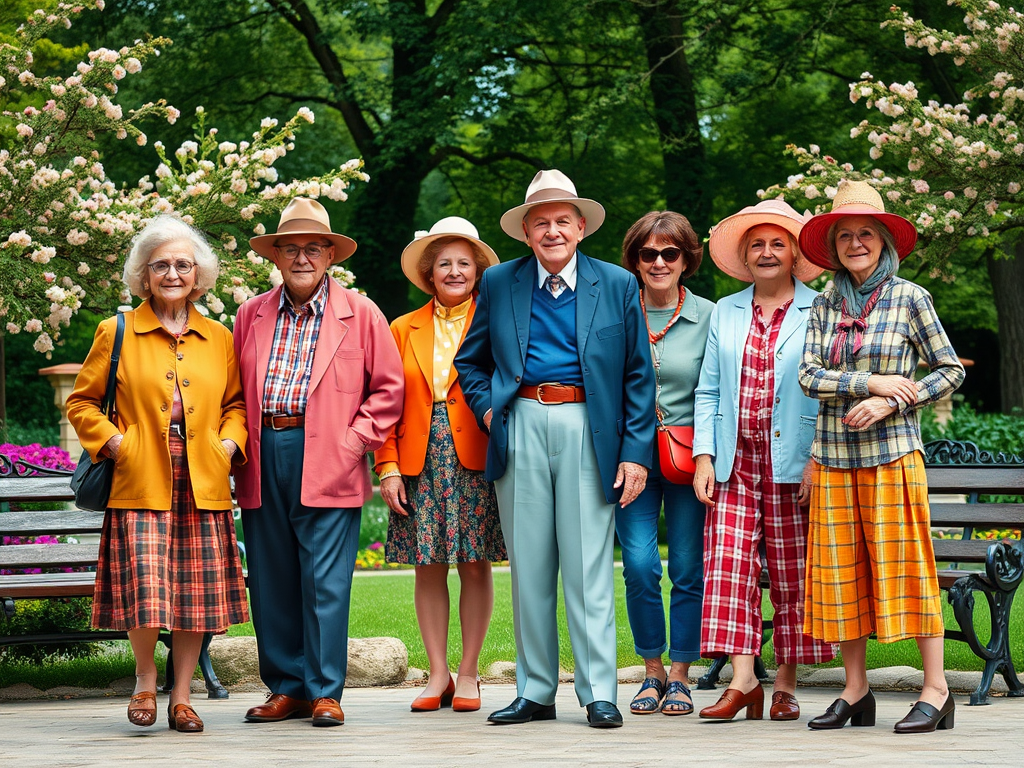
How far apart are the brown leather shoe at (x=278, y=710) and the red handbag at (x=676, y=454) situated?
1886 millimetres

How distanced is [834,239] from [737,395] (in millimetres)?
753

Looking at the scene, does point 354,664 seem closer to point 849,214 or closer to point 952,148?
point 849,214

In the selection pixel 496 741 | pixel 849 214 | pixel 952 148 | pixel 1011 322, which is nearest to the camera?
pixel 496 741

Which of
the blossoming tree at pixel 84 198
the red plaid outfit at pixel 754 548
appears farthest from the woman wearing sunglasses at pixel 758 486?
the blossoming tree at pixel 84 198

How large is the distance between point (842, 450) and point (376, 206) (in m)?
15.9

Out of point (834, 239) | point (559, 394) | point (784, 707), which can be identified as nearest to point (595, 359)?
point (559, 394)

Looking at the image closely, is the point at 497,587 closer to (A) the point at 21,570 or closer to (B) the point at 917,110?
(A) the point at 21,570

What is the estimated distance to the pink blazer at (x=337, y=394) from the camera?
518cm

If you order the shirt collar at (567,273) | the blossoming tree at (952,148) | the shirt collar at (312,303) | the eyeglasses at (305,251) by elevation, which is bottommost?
the shirt collar at (312,303)

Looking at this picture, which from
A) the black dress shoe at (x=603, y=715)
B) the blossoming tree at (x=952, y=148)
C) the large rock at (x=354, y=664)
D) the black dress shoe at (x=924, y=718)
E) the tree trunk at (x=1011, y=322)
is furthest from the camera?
the tree trunk at (x=1011, y=322)

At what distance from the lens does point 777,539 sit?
5.08 metres

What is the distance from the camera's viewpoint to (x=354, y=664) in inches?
258

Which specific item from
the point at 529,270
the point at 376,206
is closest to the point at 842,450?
the point at 529,270

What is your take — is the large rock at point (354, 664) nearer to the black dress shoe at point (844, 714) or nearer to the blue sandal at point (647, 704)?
the blue sandal at point (647, 704)
